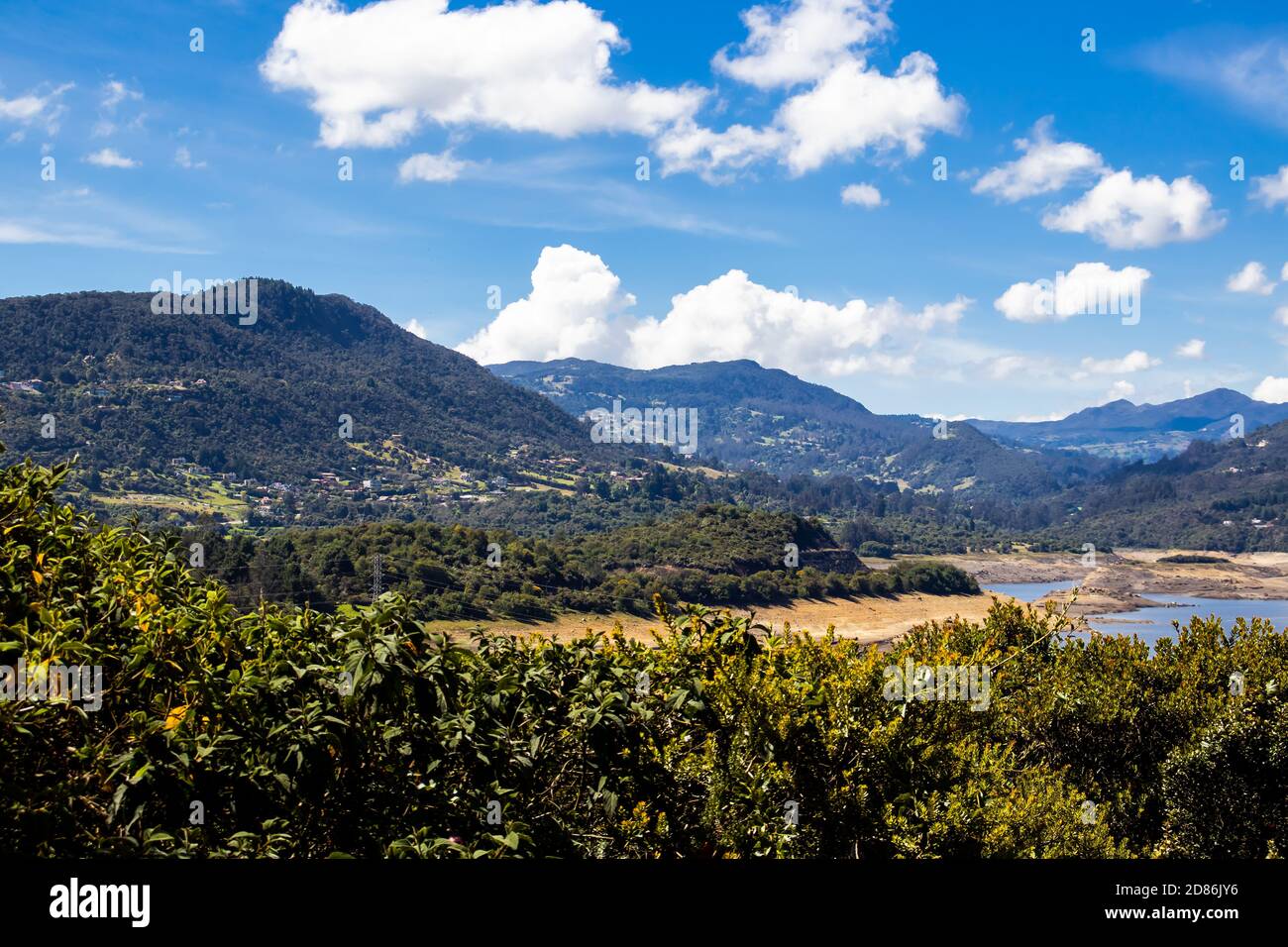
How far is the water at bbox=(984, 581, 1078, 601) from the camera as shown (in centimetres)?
14319

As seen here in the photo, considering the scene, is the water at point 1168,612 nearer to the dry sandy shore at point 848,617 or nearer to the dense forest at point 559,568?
the dry sandy shore at point 848,617

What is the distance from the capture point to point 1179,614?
116062 millimetres

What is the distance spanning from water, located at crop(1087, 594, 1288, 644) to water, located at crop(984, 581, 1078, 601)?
1525cm

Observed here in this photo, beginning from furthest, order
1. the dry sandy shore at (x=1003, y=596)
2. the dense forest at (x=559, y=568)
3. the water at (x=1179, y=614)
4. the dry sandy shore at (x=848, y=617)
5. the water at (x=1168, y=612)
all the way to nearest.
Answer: the water at (x=1168, y=612) → the water at (x=1179, y=614) → the dry sandy shore at (x=1003, y=596) → the dry sandy shore at (x=848, y=617) → the dense forest at (x=559, y=568)

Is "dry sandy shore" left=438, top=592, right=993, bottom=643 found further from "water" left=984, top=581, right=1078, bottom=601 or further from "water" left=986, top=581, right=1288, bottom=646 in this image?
"water" left=984, top=581, right=1078, bottom=601

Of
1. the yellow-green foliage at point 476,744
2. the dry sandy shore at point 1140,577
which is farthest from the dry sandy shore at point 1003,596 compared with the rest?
the yellow-green foliage at point 476,744

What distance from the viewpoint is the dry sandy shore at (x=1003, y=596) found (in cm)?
7788

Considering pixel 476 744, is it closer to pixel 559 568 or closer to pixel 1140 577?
pixel 559 568

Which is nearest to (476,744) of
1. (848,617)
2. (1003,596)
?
(848,617)

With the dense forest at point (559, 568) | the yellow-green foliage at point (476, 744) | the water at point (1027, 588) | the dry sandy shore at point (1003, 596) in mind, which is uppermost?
the yellow-green foliage at point (476, 744)

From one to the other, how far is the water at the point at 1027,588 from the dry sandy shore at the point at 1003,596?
7.64 feet

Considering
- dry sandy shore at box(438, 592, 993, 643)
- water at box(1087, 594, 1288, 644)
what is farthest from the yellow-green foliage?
water at box(1087, 594, 1288, 644)
